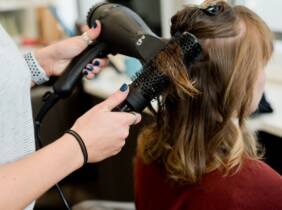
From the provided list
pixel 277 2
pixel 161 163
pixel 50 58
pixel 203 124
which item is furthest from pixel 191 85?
pixel 277 2

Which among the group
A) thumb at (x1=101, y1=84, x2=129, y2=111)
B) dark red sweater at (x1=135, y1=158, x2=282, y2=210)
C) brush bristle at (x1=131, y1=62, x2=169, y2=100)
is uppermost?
brush bristle at (x1=131, y1=62, x2=169, y2=100)

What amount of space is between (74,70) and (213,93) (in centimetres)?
39

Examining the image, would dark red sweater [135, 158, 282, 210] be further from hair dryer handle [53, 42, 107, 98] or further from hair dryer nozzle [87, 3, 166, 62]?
hair dryer handle [53, 42, 107, 98]

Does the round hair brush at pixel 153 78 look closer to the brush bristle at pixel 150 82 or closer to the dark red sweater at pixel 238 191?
the brush bristle at pixel 150 82

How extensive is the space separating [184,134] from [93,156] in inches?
9.6

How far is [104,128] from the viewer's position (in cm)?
73

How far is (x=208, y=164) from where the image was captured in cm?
89

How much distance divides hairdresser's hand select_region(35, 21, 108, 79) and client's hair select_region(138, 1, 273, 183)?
0.25 meters

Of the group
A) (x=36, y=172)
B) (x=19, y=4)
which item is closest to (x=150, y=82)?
(x=36, y=172)

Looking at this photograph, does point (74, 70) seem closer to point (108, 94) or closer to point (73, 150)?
point (73, 150)

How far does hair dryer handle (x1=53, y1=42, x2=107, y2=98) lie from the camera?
3.45ft

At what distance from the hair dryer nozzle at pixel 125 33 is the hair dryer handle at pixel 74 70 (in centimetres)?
5

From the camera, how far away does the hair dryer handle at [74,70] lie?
1.05 metres

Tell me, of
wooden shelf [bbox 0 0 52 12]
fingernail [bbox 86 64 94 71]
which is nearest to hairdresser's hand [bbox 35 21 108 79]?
fingernail [bbox 86 64 94 71]
